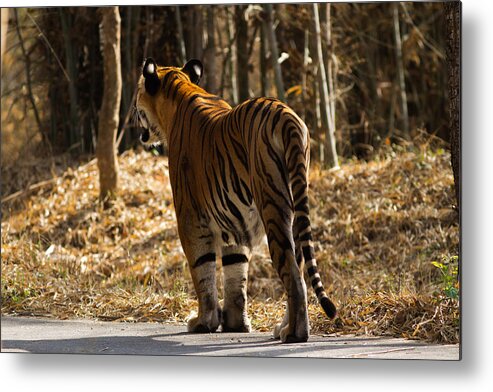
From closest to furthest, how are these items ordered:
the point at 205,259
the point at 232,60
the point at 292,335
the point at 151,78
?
the point at 292,335 → the point at 205,259 → the point at 151,78 → the point at 232,60

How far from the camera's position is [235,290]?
5.73 m

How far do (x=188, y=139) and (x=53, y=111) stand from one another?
3.60m

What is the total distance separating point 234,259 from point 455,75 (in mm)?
1538

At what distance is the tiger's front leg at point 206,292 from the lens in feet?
18.7

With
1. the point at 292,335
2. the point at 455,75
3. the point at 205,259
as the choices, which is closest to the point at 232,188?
the point at 205,259

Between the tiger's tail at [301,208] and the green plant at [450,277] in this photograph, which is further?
the green plant at [450,277]

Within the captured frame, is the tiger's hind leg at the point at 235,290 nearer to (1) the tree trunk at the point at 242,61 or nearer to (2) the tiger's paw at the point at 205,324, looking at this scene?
(2) the tiger's paw at the point at 205,324

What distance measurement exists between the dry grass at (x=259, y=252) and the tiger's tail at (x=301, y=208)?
0.65 m

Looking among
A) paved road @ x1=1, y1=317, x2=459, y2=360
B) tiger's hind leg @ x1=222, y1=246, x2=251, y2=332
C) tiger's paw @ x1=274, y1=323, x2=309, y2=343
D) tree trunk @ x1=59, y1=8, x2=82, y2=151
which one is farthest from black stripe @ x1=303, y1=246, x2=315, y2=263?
tree trunk @ x1=59, y1=8, x2=82, y2=151

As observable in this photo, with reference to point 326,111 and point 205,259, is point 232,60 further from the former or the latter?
point 205,259

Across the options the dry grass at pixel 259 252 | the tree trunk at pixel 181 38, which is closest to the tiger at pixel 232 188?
the dry grass at pixel 259 252

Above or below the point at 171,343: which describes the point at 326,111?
above

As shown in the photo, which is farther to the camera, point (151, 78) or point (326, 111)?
point (326, 111)

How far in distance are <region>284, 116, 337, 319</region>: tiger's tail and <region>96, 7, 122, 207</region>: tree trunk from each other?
357cm
